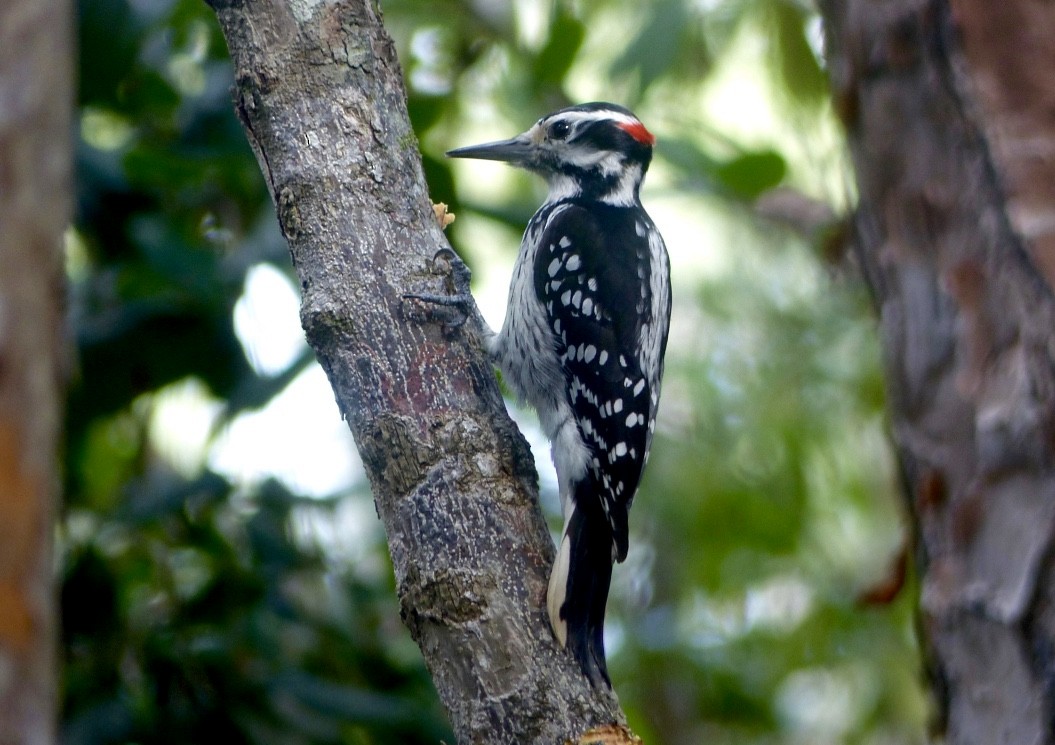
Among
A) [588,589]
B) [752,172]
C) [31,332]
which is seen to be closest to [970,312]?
[588,589]

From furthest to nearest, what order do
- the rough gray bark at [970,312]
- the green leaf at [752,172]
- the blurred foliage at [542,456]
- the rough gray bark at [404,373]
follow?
the green leaf at [752,172], the blurred foliage at [542,456], the rough gray bark at [404,373], the rough gray bark at [970,312]

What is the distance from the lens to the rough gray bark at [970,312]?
122 cm

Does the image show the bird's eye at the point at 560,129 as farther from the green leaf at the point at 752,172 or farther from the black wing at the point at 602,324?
the green leaf at the point at 752,172

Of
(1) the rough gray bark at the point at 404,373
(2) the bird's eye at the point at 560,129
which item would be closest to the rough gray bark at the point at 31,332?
(1) the rough gray bark at the point at 404,373

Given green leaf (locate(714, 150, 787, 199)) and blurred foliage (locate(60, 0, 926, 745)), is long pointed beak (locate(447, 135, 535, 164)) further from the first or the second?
green leaf (locate(714, 150, 787, 199))

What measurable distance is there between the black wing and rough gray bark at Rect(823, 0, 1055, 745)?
165 centimetres

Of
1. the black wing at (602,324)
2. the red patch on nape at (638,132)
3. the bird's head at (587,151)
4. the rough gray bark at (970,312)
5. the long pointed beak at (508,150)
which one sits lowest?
the rough gray bark at (970,312)

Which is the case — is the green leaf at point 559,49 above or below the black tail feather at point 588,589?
above

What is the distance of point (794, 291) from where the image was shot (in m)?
5.11

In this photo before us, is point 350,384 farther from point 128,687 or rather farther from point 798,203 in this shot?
point 798,203

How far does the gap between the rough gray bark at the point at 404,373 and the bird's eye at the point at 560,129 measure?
116 cm

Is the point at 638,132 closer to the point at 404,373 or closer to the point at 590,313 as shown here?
the point at 590,313

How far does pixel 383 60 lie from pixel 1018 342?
66.2 inches

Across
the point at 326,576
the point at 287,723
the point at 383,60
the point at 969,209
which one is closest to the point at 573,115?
the point at 383,60
